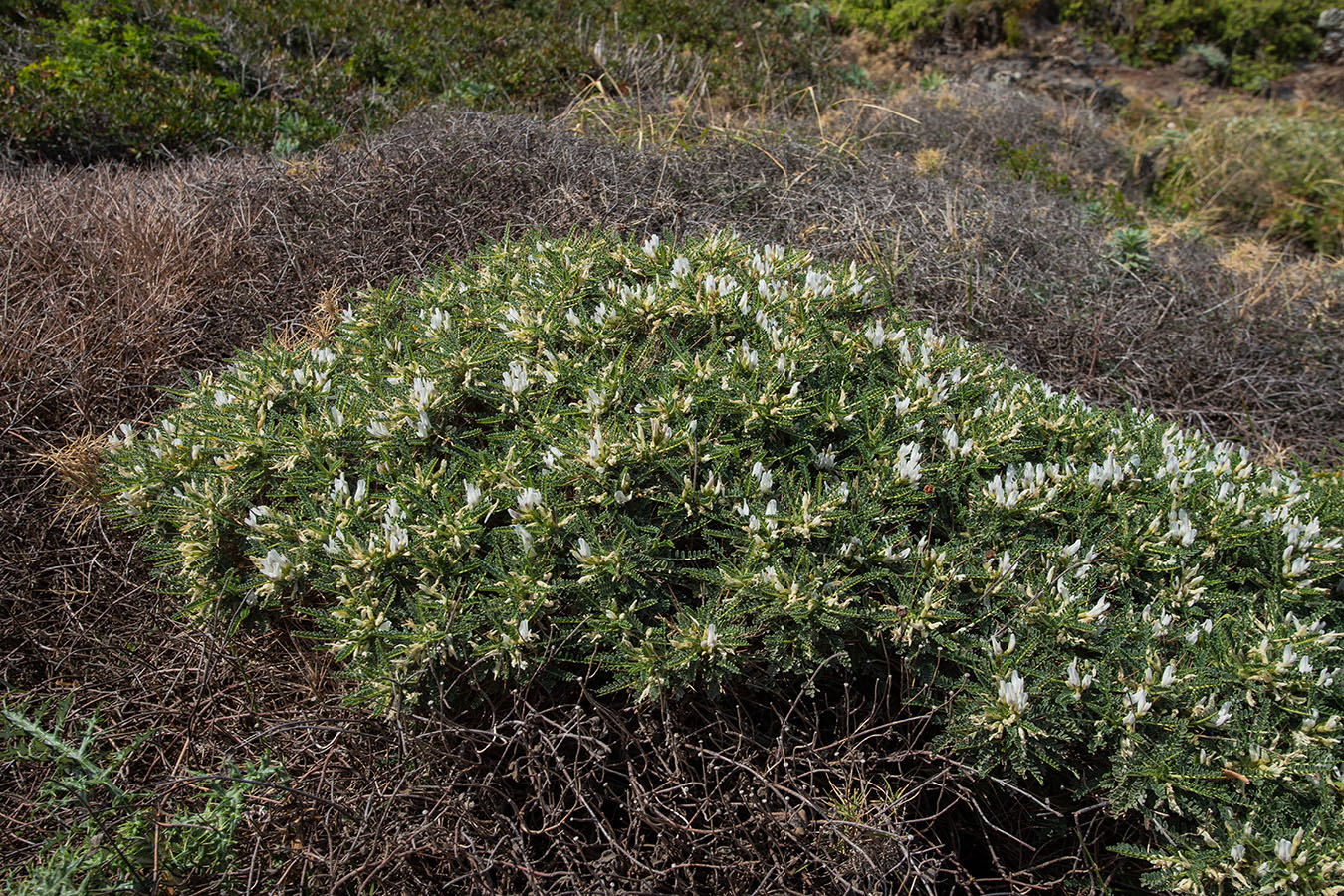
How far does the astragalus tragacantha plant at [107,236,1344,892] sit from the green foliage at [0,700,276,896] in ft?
1.39

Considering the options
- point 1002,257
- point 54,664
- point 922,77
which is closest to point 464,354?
point 54,664

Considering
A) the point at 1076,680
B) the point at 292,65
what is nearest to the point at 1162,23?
the point at 292,65

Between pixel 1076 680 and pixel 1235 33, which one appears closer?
pixel 1076 680

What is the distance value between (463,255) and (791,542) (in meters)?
2.60

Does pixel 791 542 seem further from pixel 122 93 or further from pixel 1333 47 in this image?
pixel 1333 47

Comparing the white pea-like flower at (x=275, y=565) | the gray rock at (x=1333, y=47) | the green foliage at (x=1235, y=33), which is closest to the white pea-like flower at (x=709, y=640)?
the white pea-like flower at (x=275, y=565)

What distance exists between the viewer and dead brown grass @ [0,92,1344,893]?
6.38 ft

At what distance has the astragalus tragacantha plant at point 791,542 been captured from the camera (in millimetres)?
1799

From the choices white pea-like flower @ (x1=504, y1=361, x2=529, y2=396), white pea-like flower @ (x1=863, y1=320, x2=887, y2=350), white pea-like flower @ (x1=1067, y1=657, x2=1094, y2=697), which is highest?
white pea-like flower @ (x1=504, y1=361, x2=529, y2=396)

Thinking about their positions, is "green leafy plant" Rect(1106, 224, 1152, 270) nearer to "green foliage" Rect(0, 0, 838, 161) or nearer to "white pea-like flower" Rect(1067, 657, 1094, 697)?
"green foliage" Rect(0, 0, 838, 161)

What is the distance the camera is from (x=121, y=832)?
6.10 feet

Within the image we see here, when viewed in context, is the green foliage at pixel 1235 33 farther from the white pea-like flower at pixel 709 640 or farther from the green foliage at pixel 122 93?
the white pea-like flower at pixel 709 640

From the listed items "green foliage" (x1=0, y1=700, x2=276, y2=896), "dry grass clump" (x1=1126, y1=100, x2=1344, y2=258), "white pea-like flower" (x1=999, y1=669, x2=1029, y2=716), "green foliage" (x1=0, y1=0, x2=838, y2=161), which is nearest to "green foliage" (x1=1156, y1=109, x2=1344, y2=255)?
"dry grass clump" (x1=1126, y1=100, x2=1344, y2=258)

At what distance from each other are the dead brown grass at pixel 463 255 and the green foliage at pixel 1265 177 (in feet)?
2.81
